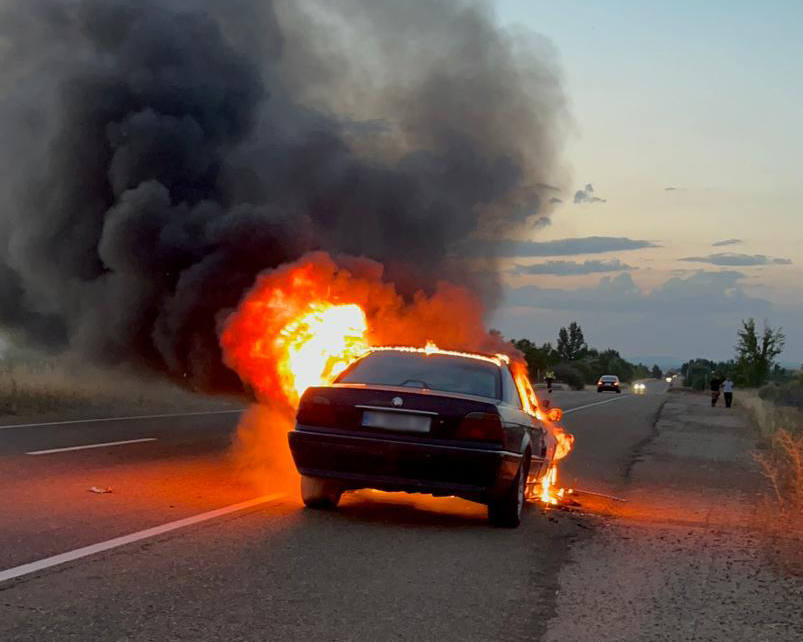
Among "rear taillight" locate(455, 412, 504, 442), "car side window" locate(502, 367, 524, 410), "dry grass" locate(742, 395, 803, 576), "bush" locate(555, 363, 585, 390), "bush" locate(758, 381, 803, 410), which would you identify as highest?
"car side window" locate(502, 367, 524, 410)

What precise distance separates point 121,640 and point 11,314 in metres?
21.0

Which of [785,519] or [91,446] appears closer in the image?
[785,519]

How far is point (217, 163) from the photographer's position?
2169 centimetres

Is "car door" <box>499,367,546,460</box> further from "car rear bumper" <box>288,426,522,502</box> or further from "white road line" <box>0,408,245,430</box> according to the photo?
"white road line" <box>0,408,245,430</box>

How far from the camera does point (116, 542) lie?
261 inches

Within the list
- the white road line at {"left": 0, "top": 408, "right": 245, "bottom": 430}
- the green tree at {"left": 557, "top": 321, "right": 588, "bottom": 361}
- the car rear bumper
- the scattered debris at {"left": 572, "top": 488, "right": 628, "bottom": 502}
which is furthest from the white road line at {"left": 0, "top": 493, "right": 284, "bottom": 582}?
the green tree at {"left": 557, "top": 321, "right": 588, "bottom": 361}

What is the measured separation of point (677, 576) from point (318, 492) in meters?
3.16

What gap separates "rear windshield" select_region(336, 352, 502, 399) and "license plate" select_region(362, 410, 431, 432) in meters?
0.56

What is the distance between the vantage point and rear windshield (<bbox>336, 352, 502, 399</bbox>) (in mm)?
8586

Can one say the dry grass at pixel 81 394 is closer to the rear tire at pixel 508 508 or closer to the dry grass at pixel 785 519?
the rear tire at pixel 508 508

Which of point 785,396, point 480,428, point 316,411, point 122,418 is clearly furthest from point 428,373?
point 785,396

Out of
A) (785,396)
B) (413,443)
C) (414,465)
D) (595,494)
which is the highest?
(413,443)

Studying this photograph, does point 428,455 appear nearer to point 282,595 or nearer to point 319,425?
point 319,425

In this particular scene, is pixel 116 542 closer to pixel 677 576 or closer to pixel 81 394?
pixel 677 576
